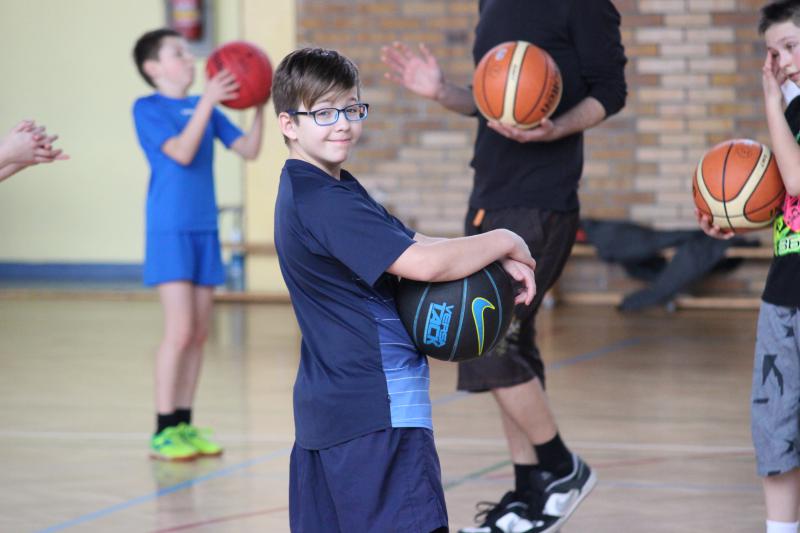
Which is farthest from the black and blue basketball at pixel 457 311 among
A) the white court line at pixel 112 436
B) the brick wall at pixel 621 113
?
the brick wall at pixel 621 113

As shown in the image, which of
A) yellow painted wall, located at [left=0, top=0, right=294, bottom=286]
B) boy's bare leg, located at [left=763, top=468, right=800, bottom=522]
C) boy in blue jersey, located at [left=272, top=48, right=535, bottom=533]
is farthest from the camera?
yellow painted wall, located at [left=0, top=0, right=294, bottom=286]

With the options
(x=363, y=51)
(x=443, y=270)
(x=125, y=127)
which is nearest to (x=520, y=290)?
(x=443, y=270)

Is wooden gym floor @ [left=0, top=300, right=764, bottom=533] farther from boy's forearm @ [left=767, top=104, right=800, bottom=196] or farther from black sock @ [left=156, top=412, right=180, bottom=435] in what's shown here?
boy's forearm @ [left=767, top=104, right=800, bottom=196]

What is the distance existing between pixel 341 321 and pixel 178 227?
2501 millimetres

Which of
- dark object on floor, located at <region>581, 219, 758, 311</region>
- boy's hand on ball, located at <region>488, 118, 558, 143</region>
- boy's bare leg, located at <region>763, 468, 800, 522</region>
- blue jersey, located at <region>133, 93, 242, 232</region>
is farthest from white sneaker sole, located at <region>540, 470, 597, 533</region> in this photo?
dark object on floor, located at <region>581, 219, 758, 311</region>

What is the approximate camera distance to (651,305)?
29.1 ft

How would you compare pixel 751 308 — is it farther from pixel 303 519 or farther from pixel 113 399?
pixel 303 519

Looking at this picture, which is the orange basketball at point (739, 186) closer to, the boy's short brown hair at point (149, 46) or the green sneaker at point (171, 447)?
the green sneaker at point (171, 447)

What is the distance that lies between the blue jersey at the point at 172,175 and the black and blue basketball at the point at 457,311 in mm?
2515

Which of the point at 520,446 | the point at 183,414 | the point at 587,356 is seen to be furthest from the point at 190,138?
the point at 587,356

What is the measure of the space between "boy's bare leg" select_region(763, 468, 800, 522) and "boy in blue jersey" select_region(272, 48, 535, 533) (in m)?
1.10

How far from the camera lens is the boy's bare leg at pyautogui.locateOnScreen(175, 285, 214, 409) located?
479 centimetres

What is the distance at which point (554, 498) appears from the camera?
3611 mm

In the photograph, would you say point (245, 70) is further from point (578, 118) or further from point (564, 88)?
point (578, 118)
